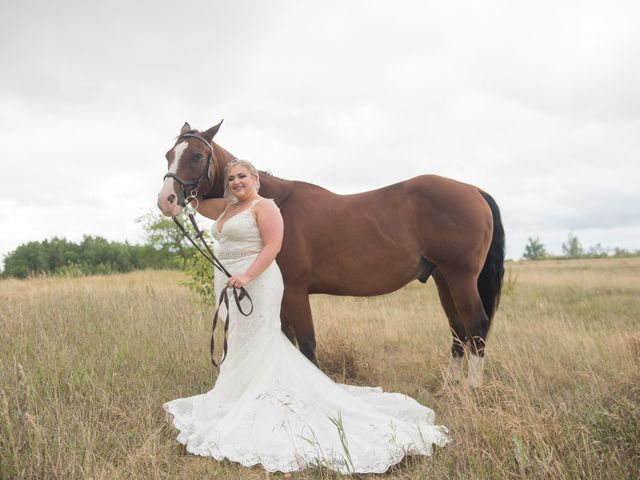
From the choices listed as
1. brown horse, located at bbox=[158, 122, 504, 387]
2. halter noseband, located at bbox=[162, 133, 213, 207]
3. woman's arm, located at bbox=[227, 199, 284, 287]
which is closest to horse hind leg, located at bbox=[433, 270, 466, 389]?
brown horse, located at bbox=[158, 122, 504, 387]

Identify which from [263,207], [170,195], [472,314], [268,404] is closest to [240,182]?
[263,207]

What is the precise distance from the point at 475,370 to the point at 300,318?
1977 millimetres

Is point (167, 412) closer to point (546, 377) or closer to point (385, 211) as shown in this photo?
point (385, 211)

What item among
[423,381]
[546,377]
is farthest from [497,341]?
[423,381]

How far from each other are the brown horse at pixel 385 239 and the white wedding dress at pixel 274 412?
2.86ft

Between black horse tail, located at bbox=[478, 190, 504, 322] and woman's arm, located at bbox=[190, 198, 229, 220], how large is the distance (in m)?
3.07

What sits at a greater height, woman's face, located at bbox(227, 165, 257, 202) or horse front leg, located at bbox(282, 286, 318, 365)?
woman's face, located at bbox(227, 165, 257, 202)

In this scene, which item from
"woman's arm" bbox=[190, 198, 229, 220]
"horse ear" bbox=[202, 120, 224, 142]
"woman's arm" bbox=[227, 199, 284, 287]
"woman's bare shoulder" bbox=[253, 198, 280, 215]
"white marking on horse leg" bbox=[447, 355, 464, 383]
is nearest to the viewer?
"woman's arm" bbox=[227, 199, 284, 287]

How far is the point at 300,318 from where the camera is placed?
183 inches

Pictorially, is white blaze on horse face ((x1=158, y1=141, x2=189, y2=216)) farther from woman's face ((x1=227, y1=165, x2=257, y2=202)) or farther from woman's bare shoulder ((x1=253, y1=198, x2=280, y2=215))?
woman's bare shoulder ((x1=253, y1=198, x2=280, y2=215))

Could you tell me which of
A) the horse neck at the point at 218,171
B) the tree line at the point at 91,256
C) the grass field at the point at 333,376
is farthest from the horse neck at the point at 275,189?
the tree line at the point at 91,256

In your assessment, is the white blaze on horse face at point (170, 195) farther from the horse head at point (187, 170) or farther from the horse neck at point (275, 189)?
the horse neck at point (275, 189)

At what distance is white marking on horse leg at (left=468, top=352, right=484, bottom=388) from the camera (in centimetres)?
500

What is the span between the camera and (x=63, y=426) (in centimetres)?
348
